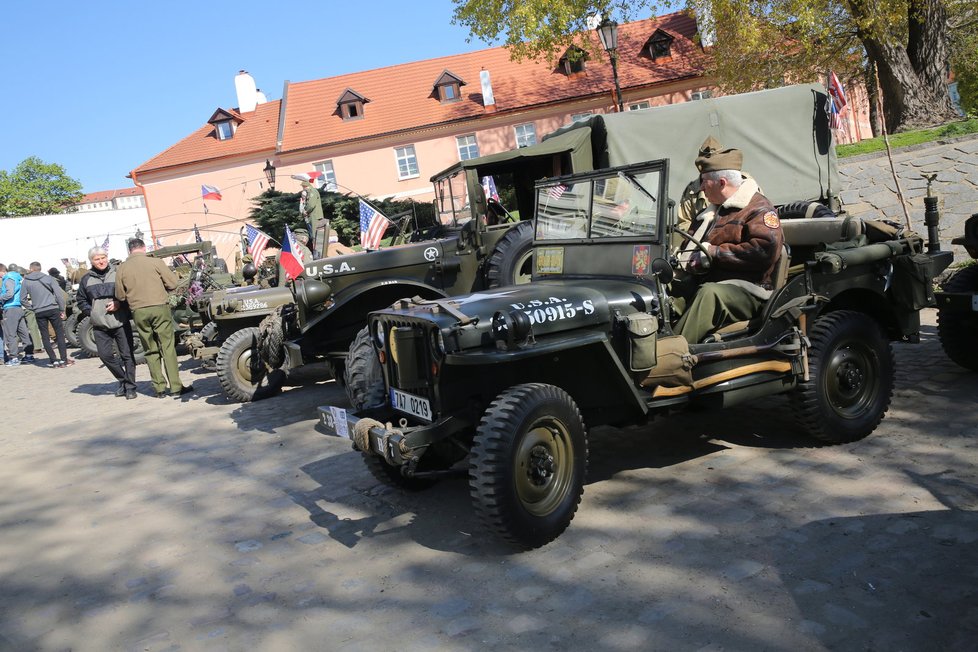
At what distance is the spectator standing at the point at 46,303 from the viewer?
14125 millimetres

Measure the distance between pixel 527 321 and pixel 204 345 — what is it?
7125 mm

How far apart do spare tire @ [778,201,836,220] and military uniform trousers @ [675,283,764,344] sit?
179 centimetres

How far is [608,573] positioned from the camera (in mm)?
3723

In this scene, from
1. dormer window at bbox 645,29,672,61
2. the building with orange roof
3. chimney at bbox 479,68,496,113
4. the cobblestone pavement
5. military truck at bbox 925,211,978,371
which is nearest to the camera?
the cobblestone pavement

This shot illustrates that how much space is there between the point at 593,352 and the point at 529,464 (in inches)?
29.0

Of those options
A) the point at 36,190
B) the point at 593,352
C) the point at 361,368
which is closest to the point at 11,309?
the point at 361,368

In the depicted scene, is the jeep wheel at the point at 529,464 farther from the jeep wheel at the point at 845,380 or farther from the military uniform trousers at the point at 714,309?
the jeep wheel at the point at 845,380

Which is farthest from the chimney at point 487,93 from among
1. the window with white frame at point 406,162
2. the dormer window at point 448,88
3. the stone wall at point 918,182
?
the stone wall at point 918,182

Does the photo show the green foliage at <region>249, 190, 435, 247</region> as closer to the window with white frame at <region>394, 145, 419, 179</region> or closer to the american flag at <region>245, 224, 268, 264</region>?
the american flag at <region>245, 224, 268, 264</region>

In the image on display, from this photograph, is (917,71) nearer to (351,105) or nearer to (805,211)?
(805,211)

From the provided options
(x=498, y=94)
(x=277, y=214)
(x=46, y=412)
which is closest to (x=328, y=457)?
(x=46, y=412)

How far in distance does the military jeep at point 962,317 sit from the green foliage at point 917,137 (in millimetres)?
10381

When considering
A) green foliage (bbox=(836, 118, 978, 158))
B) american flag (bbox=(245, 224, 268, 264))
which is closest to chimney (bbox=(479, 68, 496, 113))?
green foliage (bbox=(836, 118, 978, 158))

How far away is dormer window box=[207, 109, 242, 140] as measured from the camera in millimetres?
39906
